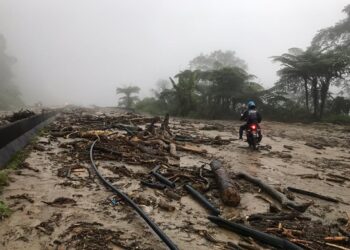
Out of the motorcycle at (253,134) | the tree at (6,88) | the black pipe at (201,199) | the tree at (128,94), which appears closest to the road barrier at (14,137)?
the black pipe at (201,199)

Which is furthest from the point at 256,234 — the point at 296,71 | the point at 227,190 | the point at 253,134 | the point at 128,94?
the point at 128,94

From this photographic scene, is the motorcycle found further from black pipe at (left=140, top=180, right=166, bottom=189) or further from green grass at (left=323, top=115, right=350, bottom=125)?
green grass at (left=323, top=115, right=350, bottom=125)

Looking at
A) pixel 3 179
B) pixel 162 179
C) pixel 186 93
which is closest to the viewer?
pixel 3 179

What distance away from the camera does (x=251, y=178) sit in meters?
7.61

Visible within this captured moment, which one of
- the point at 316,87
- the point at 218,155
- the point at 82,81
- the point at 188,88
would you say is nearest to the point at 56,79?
the point at 82,81

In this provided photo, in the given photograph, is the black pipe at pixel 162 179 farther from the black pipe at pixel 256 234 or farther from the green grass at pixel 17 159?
the green grass at pixel 17 159

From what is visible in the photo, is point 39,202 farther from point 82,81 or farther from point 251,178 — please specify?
point 82,81

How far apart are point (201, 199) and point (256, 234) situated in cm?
157

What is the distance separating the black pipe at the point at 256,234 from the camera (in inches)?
170

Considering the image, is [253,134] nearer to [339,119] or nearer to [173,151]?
[173,151]

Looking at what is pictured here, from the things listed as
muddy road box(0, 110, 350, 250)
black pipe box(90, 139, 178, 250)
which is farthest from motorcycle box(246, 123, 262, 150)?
black pipe box(90, 139, 178, 250)

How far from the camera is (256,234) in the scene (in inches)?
181

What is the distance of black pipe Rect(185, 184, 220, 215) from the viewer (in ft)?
18.1

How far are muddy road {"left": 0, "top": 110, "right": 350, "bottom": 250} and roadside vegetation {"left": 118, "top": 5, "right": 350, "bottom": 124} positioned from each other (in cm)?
1293
